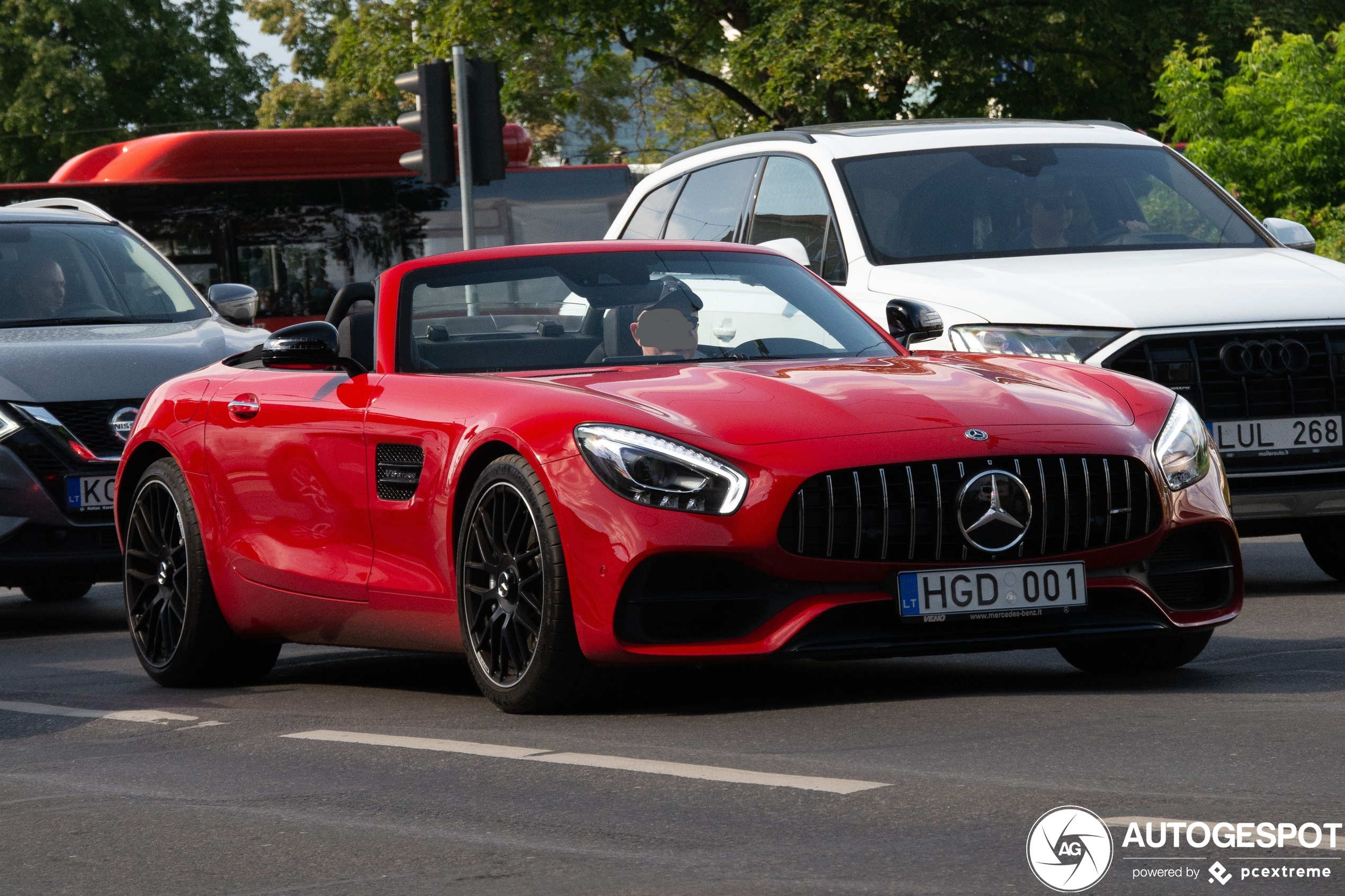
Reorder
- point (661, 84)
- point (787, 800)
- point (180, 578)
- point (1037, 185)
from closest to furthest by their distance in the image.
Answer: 1. point (787, 800)
2. point (180, 578)
3. point (1037, 185)
4. point (661, 84)

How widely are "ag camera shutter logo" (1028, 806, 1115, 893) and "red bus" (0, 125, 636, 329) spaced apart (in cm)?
2578

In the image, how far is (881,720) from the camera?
5.95m

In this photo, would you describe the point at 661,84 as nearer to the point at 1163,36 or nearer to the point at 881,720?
the point at 1163,36

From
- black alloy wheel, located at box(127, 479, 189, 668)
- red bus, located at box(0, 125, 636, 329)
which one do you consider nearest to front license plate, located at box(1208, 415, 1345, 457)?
black alloy wheel, located at box(127, 479, 189, 668)

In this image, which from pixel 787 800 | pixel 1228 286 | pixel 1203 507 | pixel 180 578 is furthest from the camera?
pixel 1228 286

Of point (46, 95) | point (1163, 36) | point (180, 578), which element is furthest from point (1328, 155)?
point (46, 95)

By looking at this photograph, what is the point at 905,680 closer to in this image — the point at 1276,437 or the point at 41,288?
the point at 1276,437

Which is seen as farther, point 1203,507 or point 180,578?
point 180,578

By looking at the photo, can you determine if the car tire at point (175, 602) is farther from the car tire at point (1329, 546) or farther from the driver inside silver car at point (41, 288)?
the car tire at point (1329, 546)

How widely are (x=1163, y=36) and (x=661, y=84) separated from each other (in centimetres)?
899

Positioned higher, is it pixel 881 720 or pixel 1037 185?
pixel 1037 185

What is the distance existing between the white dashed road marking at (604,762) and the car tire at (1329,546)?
4.72m

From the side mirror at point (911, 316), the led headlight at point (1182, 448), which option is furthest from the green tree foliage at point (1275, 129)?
the led headlight at point (1182, 448)

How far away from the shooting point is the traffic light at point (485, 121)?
1605 centimetres
